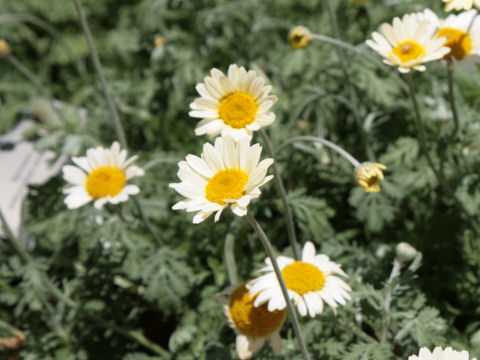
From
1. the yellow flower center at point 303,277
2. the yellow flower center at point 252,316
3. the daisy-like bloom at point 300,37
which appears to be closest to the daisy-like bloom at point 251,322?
the yellow flower center at point 252,316

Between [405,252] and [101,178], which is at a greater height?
[101,178]

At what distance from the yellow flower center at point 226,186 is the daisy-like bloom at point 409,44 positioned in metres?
0.66

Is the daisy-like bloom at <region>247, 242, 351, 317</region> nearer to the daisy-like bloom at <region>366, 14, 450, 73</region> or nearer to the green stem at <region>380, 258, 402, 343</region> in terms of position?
the green stem at <region>380, 258, 402, 343</region>

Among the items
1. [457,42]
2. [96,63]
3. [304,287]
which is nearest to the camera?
[304,287]

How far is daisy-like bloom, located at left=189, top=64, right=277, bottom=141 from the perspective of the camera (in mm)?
1622

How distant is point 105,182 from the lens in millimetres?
2055

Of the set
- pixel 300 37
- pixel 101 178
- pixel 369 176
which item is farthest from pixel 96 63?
pixel 369 176

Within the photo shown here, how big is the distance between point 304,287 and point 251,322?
0.22 meters

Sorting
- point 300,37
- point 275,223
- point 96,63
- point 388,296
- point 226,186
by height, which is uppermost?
point 96,63

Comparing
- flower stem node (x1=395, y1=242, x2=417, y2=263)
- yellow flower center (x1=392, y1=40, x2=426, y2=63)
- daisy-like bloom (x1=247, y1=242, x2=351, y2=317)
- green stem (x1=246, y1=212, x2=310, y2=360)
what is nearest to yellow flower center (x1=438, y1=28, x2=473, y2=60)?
yellow flower center (x1=392, y1=40, x2=426, y2=63)

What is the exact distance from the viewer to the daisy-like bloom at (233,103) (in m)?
1.62

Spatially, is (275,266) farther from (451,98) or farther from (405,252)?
(451,98)

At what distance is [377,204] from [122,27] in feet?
8.91

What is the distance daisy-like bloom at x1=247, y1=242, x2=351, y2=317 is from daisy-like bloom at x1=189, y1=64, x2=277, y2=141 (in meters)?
0.41
